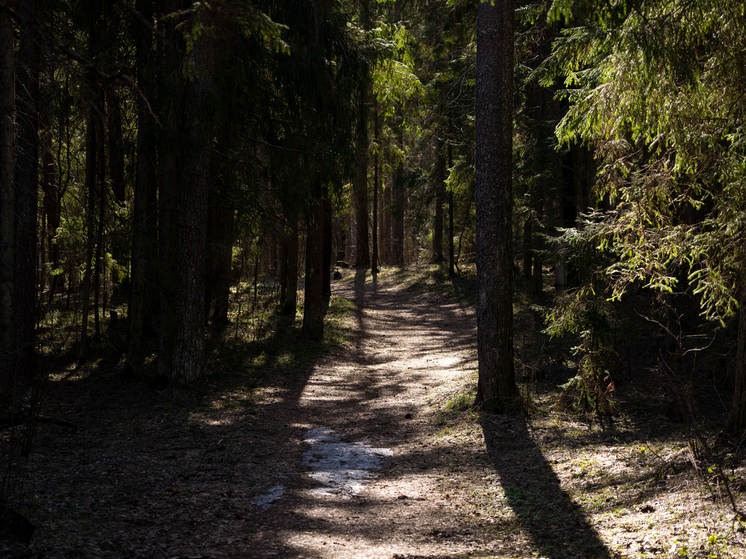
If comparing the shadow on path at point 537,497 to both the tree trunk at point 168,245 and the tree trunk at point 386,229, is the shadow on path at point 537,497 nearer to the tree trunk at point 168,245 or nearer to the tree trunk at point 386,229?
the tree trunk at point 168,245

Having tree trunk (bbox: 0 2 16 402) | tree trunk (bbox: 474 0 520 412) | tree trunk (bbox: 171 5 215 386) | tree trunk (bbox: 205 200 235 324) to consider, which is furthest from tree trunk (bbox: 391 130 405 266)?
tree trunk (bbox: 0 2 16 402)

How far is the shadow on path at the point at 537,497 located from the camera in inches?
187

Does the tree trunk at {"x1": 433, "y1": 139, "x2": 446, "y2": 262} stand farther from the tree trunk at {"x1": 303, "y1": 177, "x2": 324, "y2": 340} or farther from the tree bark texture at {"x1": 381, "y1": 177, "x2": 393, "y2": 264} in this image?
the tree trunk at {"x1": 303, "y1": 177, "x2": 324, "y2": 340}

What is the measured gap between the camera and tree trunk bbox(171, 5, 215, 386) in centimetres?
935

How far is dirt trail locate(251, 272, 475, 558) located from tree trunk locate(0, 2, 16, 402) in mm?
3943

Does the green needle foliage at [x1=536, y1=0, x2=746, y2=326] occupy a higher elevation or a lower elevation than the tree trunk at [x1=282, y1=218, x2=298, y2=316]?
higher

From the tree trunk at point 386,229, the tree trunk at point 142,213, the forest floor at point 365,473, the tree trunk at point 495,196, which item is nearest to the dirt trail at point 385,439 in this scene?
the forest floor at point 365,473

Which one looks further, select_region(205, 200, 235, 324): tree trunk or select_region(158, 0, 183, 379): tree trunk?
select_region(205, 200, 235, 324): tree trunk

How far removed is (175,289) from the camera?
1061 cm

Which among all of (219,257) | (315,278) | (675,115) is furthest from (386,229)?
(675,115)

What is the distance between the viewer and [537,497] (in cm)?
588

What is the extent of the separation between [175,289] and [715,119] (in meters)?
9.32

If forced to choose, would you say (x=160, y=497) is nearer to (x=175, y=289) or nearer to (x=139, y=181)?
(x=175, y=289)

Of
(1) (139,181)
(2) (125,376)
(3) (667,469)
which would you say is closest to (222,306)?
(2) (125,376)
